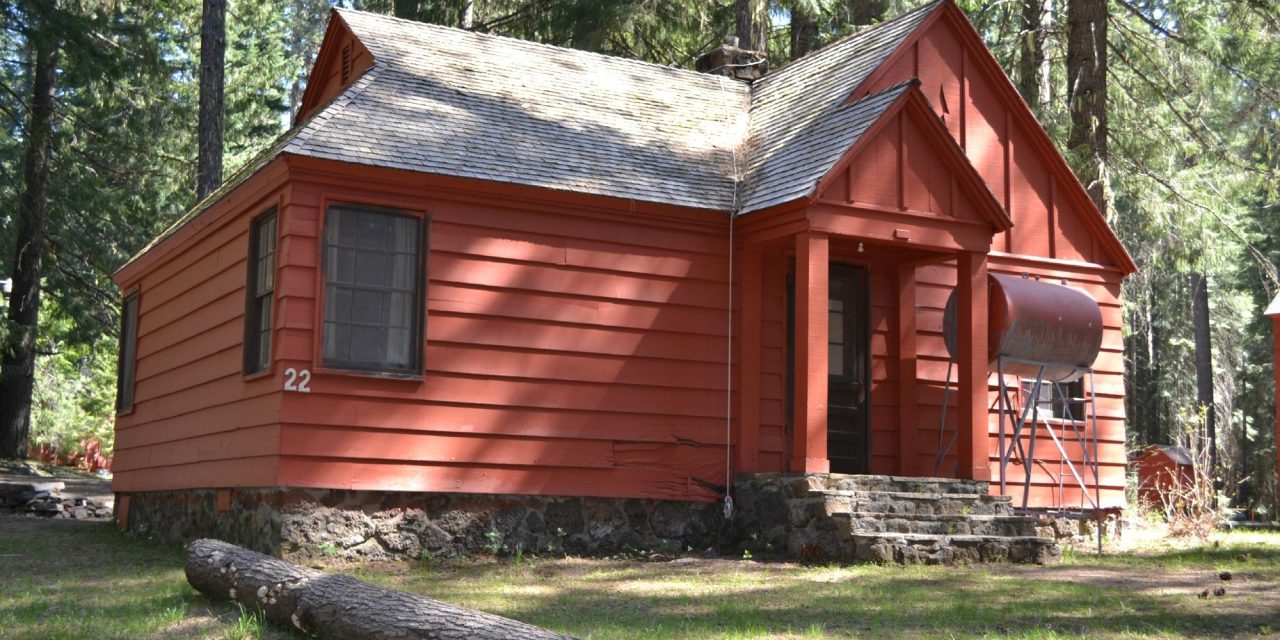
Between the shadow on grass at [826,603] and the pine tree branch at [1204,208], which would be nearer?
the shadow on grass at [826,603]

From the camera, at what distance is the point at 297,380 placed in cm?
1045

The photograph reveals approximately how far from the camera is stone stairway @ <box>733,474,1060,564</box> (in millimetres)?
10492

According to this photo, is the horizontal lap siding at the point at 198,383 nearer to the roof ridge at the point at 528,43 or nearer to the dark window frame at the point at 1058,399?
the roof ridge at the point at 528,43

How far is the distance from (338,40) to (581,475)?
623 cm

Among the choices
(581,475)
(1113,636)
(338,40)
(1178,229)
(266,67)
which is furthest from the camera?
(266,67)

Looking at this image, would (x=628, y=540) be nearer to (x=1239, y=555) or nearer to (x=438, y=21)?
(x=1239, y=555)

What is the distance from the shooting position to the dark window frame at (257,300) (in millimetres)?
11398

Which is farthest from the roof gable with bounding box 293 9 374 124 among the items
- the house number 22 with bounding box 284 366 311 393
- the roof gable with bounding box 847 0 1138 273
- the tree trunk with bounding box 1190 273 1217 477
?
the tree trunk with bounding box 1190 273 1217 477

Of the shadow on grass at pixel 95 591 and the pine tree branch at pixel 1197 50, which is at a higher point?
the pine tree branch at pixel 1197 50

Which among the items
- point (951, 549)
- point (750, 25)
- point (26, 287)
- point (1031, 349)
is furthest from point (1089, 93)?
point (26, 287)

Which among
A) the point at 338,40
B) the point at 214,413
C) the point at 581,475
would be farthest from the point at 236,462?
the point at 338,40

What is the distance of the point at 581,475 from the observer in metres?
11.6

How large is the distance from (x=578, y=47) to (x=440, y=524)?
39.0ft

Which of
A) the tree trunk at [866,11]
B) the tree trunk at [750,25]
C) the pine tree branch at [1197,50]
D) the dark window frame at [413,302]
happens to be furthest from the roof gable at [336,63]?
the pine tree branch at [1197,50]
